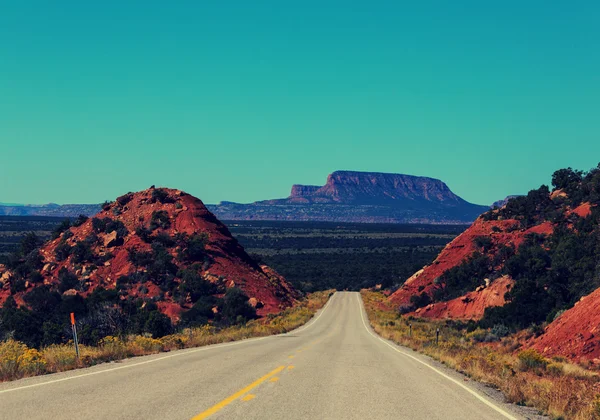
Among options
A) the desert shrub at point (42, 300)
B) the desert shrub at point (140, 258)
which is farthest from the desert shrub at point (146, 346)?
the desert shrub at point (140, 258)

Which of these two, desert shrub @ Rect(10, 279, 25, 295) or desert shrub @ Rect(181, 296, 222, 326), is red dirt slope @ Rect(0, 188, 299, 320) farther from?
desert shrub @ Rect(181, 296, 222, 326)

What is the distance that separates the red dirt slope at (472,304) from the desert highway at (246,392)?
132 feet

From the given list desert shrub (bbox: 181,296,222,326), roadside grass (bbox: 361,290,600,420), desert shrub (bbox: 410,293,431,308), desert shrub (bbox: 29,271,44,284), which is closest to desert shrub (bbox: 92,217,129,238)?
desert shrub (bbox: 29,271,44,284)

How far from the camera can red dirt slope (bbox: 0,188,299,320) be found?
61.8 meters

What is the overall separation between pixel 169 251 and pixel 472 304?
34.7 m

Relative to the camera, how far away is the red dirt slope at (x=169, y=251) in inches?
2435

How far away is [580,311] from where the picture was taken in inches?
1203

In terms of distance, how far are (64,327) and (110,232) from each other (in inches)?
1226

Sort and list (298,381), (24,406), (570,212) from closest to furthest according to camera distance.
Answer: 1. (24,406)
2. (298,381)
3. (570,212)

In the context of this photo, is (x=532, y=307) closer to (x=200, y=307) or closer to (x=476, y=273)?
(x=476, y=273)

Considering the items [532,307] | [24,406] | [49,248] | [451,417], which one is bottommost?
[532,307]

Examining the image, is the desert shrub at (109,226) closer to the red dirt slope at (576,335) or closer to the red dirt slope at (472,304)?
the red dirt slope at (472,304)

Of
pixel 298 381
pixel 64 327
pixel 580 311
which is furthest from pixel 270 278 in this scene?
pixel 298 381

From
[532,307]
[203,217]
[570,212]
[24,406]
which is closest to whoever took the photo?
[24,406]
